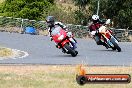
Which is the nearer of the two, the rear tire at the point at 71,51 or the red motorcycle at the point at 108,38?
the rear tire at the point at 71,51

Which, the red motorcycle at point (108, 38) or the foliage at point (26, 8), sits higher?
the red motorcycle at point (108, 38)

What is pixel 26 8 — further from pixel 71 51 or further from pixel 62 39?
pixel 71 51

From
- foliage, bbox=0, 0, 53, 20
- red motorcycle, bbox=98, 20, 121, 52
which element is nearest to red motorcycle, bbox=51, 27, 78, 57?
red motorcycle, bbox=98, 20, 121, 52

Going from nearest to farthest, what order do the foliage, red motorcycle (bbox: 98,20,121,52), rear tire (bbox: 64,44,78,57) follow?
rear tire (bbox: 64,44,78,57)
red motorcycle (bbox: 98,20,121,52)
the foliage

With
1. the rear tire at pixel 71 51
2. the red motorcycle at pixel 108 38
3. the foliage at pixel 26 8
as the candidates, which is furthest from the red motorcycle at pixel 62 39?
the foliage at pixel 26 8

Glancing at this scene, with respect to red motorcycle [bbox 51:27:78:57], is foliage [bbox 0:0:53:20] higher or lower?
lower

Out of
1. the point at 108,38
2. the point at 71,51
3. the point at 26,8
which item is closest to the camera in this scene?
the point at 71,51

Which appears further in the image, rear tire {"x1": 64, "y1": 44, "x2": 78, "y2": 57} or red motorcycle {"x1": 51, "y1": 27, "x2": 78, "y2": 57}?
red motorcycle {"x1": 51, "y1": 27, "x2": 78, "y2": 57}

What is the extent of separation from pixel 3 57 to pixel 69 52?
8.83 ft

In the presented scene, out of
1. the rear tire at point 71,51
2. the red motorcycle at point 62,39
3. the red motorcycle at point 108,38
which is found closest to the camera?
the rear tire at point 71,51

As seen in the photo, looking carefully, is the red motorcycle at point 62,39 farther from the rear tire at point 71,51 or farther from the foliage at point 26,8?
the foliage at point 26,8

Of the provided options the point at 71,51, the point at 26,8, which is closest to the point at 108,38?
the point at 71,51

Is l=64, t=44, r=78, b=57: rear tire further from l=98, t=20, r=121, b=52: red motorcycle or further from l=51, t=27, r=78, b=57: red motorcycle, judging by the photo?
l=98, t=20, r=121, b=52: red motorcycle

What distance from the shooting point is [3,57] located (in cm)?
1864
